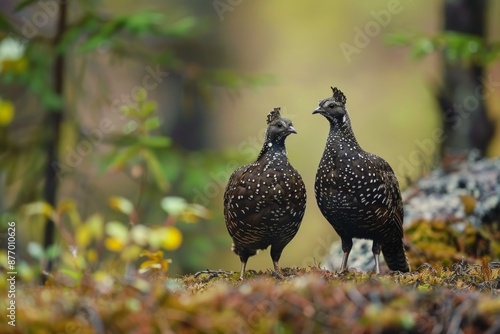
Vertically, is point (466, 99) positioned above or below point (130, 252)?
above

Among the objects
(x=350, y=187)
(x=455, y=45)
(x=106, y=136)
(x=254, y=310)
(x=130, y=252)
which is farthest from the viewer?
(x=106, y=136)

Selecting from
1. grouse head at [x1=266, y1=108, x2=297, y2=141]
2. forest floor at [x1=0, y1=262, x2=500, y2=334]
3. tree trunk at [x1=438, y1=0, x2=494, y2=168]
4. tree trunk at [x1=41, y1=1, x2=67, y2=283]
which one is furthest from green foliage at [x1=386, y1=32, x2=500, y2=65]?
forest floor at [x1=0, y1=262, x2=500, y2=334]

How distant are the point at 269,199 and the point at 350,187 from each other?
0.59 meters

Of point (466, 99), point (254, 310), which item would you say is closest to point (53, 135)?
point (466, 99)

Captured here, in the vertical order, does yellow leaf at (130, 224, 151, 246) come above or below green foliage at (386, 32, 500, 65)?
below

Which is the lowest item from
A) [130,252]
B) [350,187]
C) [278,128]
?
[130,252]

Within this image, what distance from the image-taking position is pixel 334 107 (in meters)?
4.92

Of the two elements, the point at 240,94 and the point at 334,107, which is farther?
the point at 240,94

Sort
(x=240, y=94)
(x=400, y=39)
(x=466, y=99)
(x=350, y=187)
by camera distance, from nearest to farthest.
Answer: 1. (x=350, y=187)
2. (x=400, y=39)
3. (x=466, y=99)
4. (x=240, y=94)

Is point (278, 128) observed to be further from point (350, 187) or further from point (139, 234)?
point (139, 234)

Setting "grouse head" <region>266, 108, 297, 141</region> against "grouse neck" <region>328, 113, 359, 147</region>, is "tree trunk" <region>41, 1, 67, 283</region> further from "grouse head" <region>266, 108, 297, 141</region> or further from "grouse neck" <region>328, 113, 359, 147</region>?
A: "grouse neck" <region>328, 113, 359, 147</region>

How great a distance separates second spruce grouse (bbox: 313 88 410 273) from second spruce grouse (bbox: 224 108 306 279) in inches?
10.3

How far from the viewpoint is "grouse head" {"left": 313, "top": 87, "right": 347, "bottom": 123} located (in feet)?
16.0

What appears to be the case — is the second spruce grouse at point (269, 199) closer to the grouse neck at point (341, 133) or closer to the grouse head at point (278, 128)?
the grouse head at point (278, 128)
